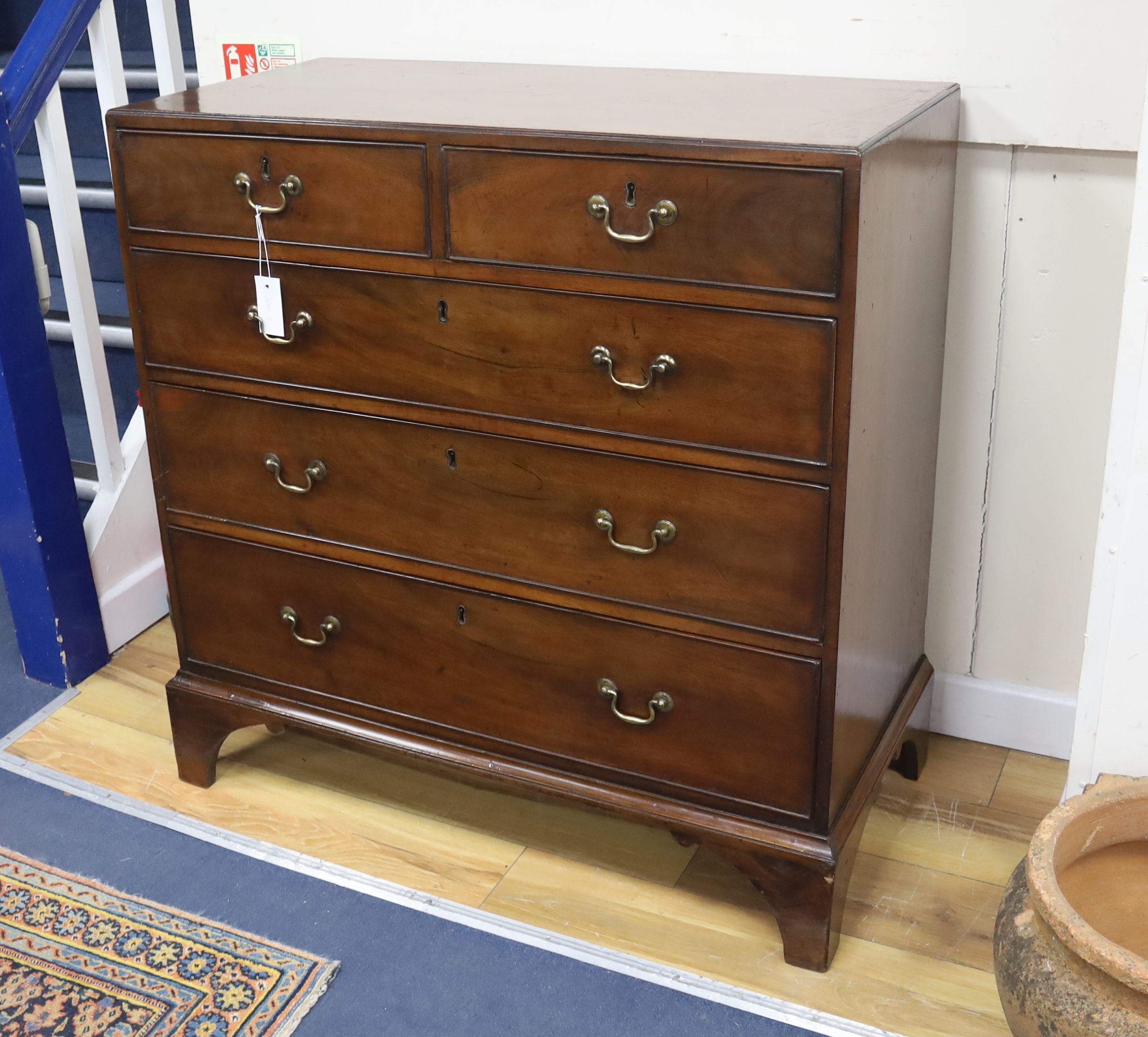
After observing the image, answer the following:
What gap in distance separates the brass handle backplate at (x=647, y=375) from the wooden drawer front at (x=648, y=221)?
0.29ft

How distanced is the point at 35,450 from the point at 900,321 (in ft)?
4.44

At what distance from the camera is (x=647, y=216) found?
1322mm

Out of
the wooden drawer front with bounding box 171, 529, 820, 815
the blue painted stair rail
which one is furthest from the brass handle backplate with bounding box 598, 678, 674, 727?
the blue painted stair rail

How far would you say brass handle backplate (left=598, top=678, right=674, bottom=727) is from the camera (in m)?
1.53

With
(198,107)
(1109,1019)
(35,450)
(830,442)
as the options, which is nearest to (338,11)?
(198,107)

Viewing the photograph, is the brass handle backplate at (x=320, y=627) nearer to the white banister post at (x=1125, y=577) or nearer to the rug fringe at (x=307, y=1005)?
the rug fringe at (x=307, y=1005)

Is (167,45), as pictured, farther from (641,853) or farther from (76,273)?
(641,853)

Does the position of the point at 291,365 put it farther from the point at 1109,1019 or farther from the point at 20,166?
the point at 20,166

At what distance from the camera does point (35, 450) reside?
2.02 metres

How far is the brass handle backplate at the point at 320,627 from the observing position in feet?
5.67

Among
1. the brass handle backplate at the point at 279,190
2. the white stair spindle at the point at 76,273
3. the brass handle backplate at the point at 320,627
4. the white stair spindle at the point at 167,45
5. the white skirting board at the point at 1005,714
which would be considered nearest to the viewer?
the brass handle backplate at the point at 279,190

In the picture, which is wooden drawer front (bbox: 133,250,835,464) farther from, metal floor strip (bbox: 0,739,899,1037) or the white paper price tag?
metal floor strip (bbox: 0,739,899,1037)

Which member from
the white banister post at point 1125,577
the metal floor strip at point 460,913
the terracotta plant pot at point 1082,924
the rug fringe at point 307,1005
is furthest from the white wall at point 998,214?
the rug fringe at point 307,1005

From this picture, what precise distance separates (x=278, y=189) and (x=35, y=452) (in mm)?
771
